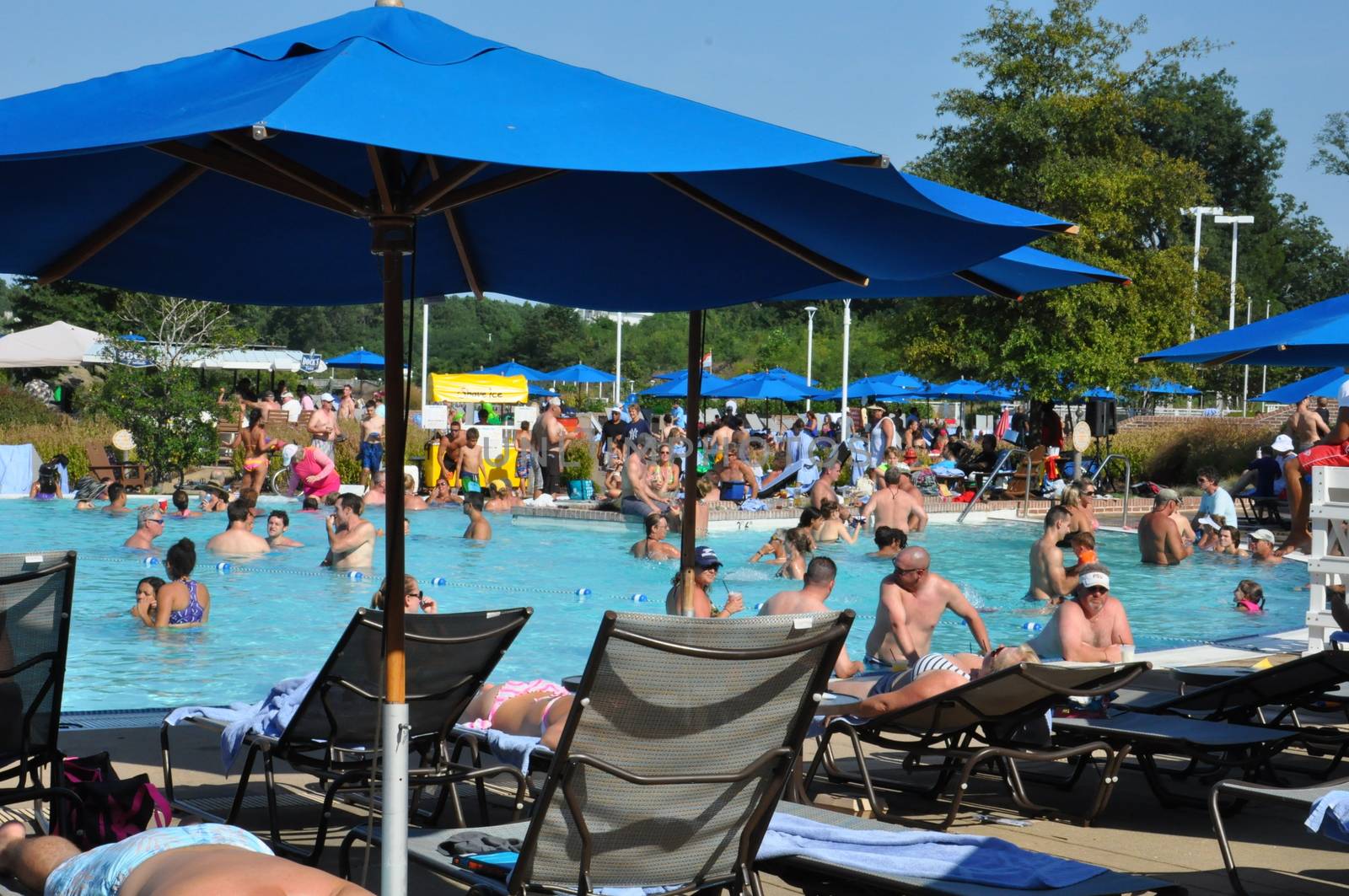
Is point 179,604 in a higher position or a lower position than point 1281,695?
lower

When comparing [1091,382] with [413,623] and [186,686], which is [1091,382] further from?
[413,623]

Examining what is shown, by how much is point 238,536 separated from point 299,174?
11.8 meters

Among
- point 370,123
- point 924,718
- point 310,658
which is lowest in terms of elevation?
point 310,658

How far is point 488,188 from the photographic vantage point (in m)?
3.55

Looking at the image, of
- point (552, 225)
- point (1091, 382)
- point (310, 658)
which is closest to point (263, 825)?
point (552, 225)

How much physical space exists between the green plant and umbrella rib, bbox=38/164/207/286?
1851 cm

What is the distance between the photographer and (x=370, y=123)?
2.71 m

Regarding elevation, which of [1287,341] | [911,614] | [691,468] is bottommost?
[911,614]

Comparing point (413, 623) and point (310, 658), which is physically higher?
point (413, 623)

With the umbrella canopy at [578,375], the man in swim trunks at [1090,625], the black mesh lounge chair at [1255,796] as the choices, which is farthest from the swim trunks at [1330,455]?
the umbrella canopy at [578,375]

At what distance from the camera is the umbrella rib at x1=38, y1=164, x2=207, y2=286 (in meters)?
4.30

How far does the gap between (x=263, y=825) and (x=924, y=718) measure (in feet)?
7.63

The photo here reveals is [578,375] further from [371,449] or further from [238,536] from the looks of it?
[238,536]

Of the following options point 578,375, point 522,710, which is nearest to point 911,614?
point 522,710
